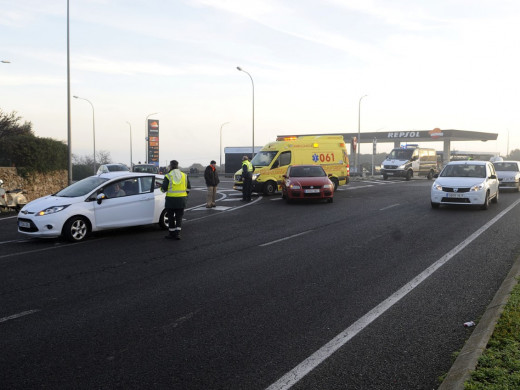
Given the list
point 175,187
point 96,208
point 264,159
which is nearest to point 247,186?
point 264,159

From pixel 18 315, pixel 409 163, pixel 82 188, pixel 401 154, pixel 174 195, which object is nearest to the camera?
pixel 18 315

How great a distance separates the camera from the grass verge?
3.61 meters

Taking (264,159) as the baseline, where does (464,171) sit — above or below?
below

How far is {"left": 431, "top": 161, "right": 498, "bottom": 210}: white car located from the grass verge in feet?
36.4

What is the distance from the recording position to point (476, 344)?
4.40 meters

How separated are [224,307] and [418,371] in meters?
2.51

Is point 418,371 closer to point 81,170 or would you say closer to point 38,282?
point 38,282

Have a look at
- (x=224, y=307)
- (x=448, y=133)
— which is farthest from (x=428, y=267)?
(x=448, y=133)

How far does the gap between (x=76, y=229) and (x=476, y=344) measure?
8961 millimetres

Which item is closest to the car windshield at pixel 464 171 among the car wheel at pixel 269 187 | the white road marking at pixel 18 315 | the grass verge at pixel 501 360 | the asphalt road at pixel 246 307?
the asphalt road at pixel 246 307

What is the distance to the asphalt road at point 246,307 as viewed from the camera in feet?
13.5

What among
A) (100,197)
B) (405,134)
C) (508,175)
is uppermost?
(405,134)

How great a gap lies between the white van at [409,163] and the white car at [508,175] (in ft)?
37.3

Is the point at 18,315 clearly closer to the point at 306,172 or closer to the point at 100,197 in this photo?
the point at 100,197
